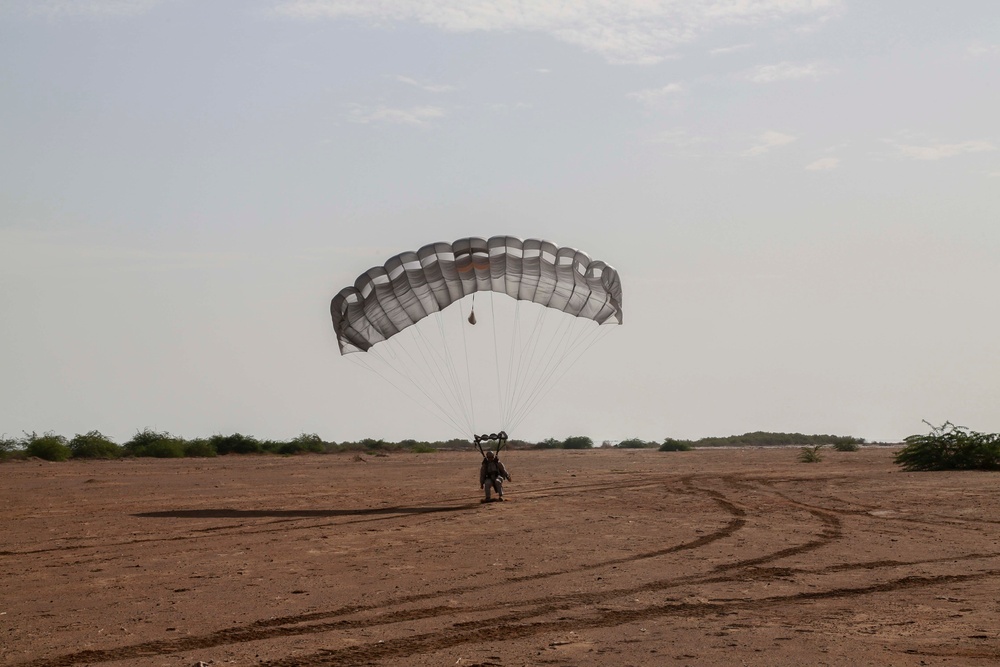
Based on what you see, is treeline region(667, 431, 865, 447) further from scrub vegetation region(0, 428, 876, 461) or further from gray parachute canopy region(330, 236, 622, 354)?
gray parachute canopy region(330, 236, 622, 354)

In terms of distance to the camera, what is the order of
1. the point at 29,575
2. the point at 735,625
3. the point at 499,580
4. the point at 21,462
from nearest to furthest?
the point at 735,625 → the point at 499,580 → the point at 29,575 → the point at 21,462

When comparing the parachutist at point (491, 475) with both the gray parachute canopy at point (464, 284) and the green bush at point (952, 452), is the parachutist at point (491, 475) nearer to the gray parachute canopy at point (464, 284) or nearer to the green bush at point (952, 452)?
the gray parachute canopy at point (464, 284)

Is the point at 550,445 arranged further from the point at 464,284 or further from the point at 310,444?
the point at 464,284

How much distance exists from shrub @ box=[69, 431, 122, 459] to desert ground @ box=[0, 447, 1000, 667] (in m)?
21.6

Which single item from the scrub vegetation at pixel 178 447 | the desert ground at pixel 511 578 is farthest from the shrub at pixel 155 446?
the desert ground at pixel 511 578

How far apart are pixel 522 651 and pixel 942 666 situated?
2954 millimetres

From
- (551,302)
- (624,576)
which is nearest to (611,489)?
(551,302)

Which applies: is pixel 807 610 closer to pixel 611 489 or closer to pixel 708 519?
pixel 708 519

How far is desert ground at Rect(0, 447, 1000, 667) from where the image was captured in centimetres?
782

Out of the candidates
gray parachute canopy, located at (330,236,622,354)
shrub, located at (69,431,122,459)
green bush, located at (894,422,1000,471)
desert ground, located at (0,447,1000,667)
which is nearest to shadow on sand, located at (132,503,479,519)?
desert ground, located at (0,447,1000,667)

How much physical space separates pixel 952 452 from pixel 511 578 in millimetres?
20082

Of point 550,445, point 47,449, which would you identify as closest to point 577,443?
point 550,445

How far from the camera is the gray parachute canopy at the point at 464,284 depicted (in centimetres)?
1991

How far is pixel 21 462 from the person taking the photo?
119 ft
